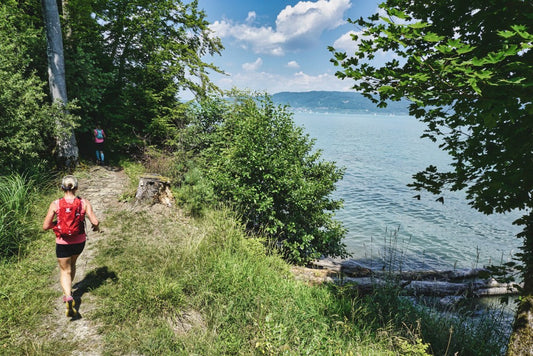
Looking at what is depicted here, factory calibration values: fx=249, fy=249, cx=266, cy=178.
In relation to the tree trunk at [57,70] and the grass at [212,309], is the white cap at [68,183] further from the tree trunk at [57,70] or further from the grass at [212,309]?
the tree trunk at [57,70]

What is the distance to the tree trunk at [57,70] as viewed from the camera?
905cm

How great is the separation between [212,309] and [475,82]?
4.85m

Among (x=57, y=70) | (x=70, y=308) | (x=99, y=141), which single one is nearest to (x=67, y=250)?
(x=70, y=308)

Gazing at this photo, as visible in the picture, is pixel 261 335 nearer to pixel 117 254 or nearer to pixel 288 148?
pixel 117 254

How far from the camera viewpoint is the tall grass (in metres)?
5.65

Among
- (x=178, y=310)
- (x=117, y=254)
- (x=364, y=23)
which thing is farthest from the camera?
(x=117, y=254)

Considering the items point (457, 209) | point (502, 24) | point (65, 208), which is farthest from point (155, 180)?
point (457, 209)

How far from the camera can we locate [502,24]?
297 centimetres

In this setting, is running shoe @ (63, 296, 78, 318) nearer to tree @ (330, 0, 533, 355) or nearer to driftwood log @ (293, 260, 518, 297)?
driftwood log @ (293, 260, 518, 297)

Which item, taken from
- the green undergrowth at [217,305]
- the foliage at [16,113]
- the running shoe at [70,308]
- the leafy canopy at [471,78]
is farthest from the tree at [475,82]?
the foliage at [16,113]

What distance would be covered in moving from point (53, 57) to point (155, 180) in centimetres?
630

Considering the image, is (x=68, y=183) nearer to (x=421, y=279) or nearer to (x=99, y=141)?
(x=99, y=141)

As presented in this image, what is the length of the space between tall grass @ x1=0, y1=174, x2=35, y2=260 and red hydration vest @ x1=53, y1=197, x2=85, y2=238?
7.08ft

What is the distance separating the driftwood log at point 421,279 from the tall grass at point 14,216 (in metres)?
6.83
